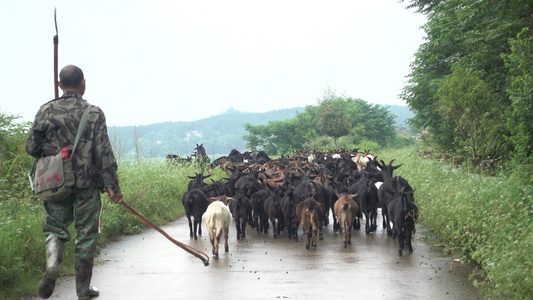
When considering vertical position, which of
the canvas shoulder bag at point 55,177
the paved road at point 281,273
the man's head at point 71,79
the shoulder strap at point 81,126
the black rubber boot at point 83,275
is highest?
the man's head at point 71,79

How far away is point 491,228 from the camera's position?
7539mm

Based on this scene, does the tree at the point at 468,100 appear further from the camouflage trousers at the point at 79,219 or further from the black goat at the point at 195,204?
the camouflage trousers at the point at 79,219

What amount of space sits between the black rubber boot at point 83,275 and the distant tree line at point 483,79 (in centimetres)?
796

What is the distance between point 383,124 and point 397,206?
5582 cm

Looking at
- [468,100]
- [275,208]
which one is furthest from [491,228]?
[468,100]

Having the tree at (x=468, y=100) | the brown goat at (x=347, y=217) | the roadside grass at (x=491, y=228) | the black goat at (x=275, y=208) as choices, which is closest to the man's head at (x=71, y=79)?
the roadside grass at (x=491, y=228)

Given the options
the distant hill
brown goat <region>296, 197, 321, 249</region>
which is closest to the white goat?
brown goat <region>296, 197, 321, 249</region>

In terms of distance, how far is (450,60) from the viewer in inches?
1021

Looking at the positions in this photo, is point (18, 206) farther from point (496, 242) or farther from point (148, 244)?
point (496, 242)

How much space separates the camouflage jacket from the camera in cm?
605

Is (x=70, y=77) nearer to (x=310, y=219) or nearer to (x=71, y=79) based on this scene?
(x=71, y=79)

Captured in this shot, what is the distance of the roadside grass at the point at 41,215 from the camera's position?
269 inches

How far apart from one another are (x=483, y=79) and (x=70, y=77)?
52.3ft

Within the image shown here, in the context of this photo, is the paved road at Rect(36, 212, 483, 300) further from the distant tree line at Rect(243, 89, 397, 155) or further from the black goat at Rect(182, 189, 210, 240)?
the distant tree line at Rect(243, 89, 397, 155)
